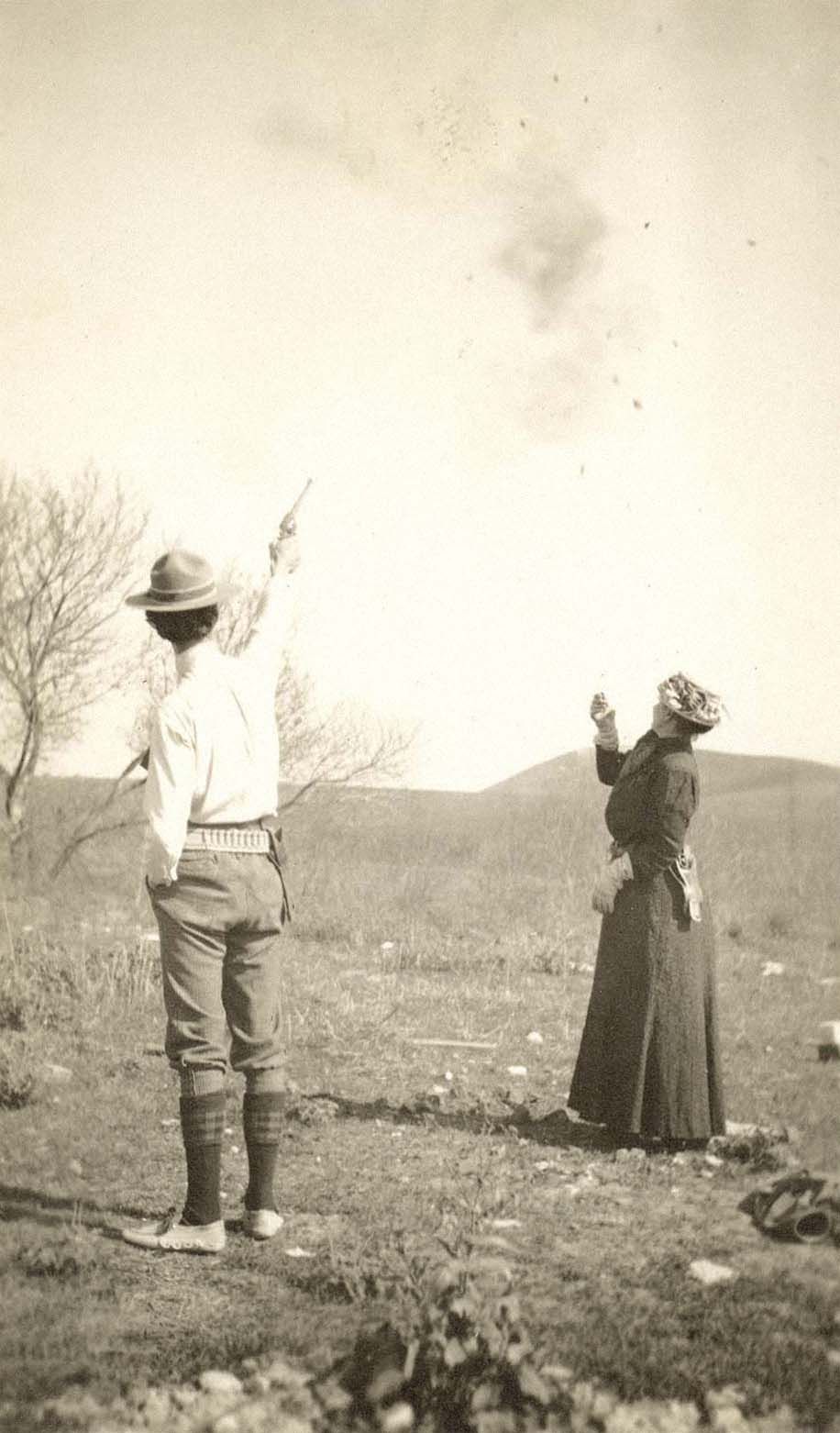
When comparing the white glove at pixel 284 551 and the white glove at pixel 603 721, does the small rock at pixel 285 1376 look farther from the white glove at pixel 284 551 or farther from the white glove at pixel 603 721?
the white glove at pixel 603 721

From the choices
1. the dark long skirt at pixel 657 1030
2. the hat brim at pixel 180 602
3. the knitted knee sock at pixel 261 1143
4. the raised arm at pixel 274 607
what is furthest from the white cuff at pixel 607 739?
the knitted knee sock at pixel 261 1143

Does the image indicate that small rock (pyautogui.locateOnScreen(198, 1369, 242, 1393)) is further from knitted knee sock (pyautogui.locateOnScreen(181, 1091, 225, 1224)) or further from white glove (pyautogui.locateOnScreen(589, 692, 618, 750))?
white glove (pyautogui.locateOnScreen(589, 692, 618, 750))

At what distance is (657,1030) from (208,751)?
2.02 m

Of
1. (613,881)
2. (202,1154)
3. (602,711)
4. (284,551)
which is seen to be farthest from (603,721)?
(202,1154)

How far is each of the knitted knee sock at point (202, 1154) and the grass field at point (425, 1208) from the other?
0.13 metres

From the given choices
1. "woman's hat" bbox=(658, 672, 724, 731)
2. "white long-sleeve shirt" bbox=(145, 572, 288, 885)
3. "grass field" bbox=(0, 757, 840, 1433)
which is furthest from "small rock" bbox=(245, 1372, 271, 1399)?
"woman's hat" bbox=(658, 672, 724, 731)

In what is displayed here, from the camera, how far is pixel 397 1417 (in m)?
2.32

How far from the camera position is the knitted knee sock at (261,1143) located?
3277mm

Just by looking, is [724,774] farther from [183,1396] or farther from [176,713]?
[183,1396]

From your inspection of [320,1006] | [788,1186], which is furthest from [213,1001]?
[320,1006]

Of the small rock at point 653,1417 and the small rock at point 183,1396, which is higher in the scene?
the small rock at point 183,1396

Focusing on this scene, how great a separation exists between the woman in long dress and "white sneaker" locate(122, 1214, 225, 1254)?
1.62 metres

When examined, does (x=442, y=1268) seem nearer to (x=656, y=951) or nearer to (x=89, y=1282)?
(x=89, y=1282)

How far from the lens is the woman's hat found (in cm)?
412
